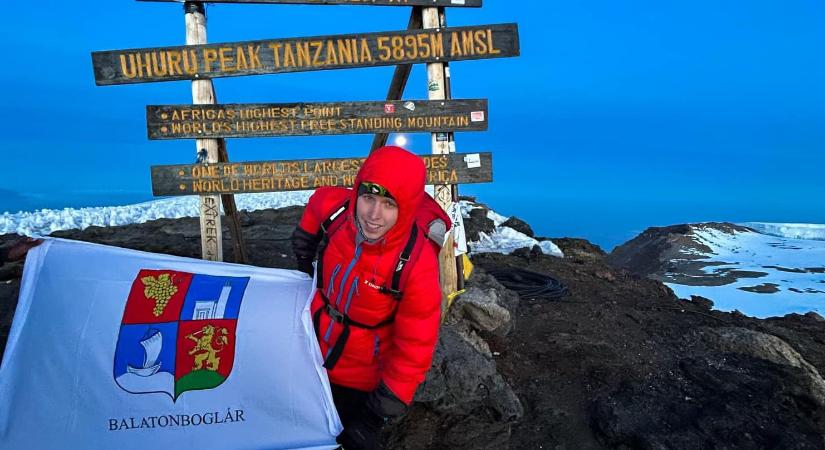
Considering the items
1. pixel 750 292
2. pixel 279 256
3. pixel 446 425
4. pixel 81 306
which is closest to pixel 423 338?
pixel 446 425

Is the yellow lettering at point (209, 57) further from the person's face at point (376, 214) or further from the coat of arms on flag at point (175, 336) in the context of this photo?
the person's face at point (376, 214)

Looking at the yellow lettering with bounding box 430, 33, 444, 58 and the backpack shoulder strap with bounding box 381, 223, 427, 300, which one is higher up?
the yellow lettering with bounding box 430, 33, 444, 58

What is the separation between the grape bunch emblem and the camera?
3037 millimetres

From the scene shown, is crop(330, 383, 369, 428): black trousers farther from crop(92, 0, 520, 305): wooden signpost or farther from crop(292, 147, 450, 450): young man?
crop(92, 0, 520, 305): wooden signpost

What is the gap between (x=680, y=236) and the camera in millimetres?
21891

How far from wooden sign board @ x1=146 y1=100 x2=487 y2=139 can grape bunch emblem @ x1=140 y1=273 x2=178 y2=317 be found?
2.52 m

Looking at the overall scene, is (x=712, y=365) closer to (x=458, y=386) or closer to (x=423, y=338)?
(x=458, y=386)

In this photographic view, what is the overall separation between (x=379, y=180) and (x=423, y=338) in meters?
0.87

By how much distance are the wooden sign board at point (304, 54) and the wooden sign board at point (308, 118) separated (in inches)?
15.2

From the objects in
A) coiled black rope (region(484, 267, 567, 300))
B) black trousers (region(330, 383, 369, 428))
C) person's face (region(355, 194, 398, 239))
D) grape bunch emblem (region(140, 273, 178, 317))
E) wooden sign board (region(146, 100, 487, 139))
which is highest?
wooden sign board (region(146, 100, 487, 139))

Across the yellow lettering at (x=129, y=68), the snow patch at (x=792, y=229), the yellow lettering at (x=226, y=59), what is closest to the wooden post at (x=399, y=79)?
the yellow lettering at (x=226, y=59)

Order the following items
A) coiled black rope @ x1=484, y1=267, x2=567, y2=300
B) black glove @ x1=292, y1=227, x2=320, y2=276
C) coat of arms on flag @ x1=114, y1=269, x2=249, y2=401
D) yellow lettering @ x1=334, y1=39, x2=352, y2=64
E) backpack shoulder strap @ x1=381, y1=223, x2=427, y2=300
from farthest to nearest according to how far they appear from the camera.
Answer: coiled black rope @ x1=484, y1=267, x2=567, y2=300 < yellow lettering @ x1=334, y1=39, x2=352, y2=64 < black glove @ x1=292, y1=227, x2=320, y2=276 < coat of arms on flag @ x1=114, y1=269, x2=249, y2=401 < backpack shoulder strap @ x1=381, y1=223, x2=427, y2=300

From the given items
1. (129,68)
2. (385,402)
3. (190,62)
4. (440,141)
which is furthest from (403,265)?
(129,68)

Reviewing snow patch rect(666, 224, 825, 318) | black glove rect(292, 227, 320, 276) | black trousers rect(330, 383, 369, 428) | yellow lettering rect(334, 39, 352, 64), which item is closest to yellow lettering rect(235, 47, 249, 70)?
yellow lettering rect(334, 39, 352, 64)
